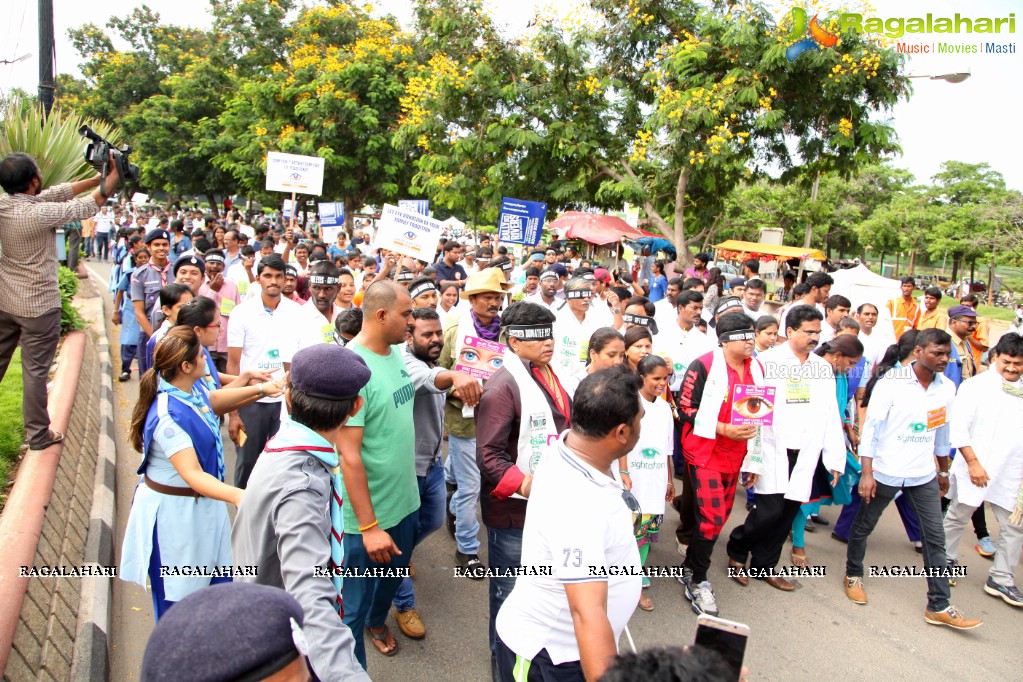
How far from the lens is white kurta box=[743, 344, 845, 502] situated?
15.5 feet

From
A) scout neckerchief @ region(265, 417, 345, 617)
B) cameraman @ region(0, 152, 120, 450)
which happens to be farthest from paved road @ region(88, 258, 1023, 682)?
scout neckerchief @ region(265, 417, 345, 617)

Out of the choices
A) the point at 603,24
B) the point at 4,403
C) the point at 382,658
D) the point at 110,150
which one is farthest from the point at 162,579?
the point at 603,24

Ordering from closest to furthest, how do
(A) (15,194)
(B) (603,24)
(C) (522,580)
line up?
(C) (522,580) < (A) (15,194) < (B) (603,24)

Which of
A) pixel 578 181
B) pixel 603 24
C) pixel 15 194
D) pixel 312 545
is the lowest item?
pixel 312 545

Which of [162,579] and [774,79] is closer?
[162,579]

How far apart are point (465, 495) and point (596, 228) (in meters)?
12.8

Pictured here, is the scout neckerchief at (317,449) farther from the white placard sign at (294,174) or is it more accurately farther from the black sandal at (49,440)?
the white placard sign at (294,174)

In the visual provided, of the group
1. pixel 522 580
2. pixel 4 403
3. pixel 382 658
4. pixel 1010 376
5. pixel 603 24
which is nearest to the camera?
pixel 522 580

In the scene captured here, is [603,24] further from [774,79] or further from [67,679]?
[67,679]

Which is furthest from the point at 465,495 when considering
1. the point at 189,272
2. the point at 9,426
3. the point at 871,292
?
the point at 871,292

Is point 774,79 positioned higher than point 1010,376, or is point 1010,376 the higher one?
point 774,79

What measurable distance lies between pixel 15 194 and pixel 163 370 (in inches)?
96.7

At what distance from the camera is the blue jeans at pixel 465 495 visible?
4758 millimetres

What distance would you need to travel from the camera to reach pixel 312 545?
199 centimetres
